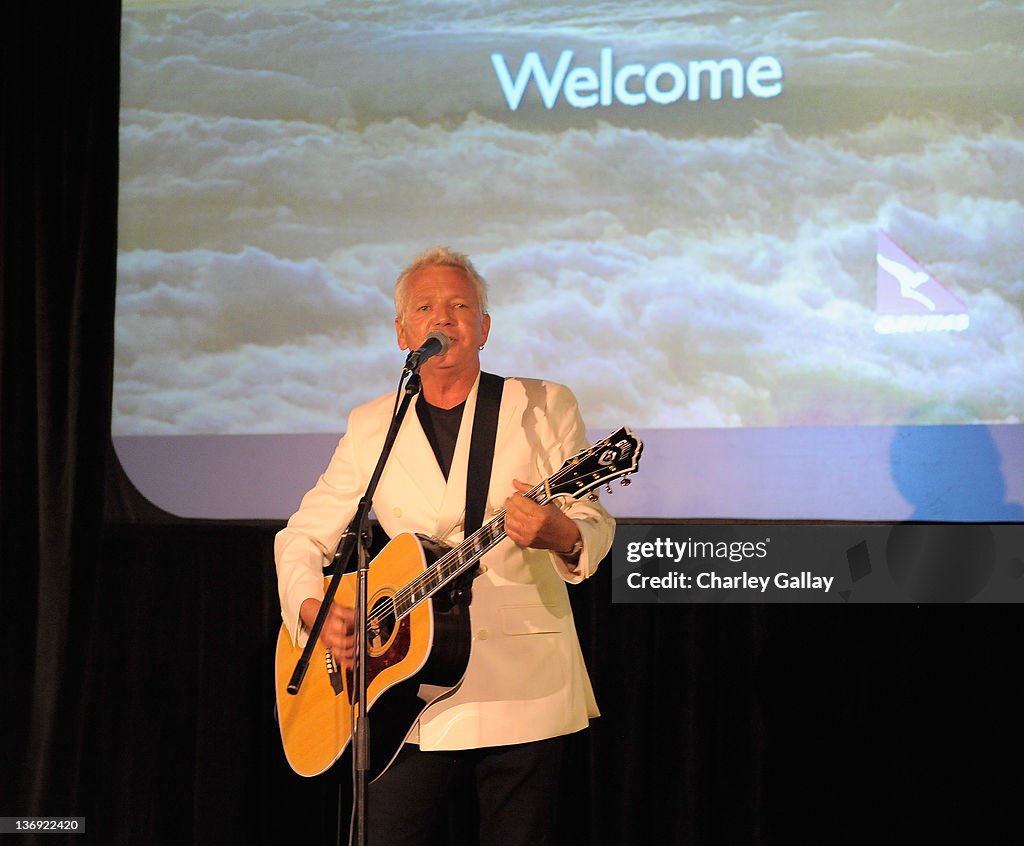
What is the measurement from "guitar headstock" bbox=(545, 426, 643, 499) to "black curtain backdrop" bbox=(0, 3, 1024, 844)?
1.21 m

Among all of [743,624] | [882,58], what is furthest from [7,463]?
[882,58]

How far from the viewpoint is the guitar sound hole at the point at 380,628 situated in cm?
228

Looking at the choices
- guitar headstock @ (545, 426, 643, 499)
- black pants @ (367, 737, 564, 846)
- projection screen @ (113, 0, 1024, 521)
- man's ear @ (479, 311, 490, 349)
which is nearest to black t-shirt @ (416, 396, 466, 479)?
man's ear @ (479, 311, 490, 349)

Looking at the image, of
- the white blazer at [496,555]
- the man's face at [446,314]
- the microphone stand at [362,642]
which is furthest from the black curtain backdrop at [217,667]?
the microphone stand at [362,642]

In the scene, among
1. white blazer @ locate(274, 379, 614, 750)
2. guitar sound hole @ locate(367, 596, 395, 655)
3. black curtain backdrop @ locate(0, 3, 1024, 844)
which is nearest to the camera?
white blazer @ locate(274, 379, 614, 750)

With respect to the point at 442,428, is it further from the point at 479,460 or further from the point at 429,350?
the point at 429,350

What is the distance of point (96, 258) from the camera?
12.4ft

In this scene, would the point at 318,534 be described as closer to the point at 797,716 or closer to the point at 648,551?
the point at 648,551

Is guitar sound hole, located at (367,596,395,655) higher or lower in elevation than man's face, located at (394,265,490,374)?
lower

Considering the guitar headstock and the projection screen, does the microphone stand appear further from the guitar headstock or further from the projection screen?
the projection screen

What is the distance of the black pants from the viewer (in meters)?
2.17

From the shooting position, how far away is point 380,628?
2.31 m

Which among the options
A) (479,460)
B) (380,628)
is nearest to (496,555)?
(479,460)

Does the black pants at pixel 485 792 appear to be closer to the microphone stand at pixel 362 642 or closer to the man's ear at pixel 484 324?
the microphone stand at pixel 362 642
